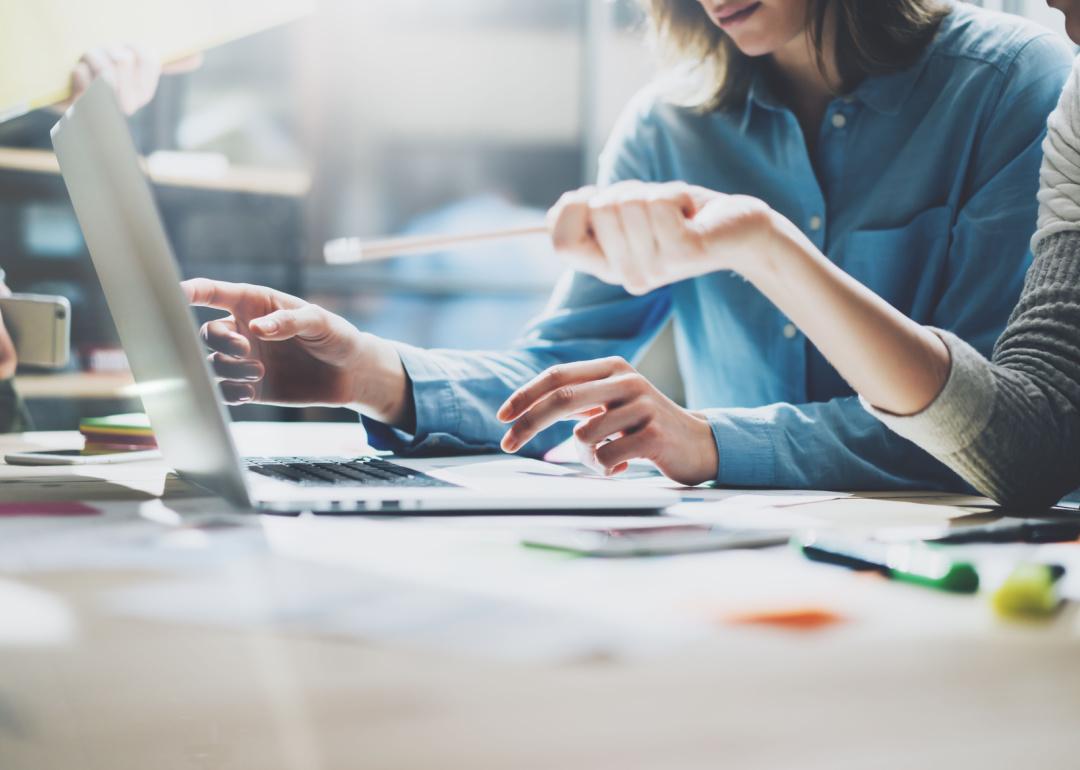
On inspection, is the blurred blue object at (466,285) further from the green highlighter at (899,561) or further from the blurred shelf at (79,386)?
the green highlighter at (899,561)

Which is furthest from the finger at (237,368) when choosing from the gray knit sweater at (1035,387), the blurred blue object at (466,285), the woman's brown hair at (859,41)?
the blurred blue object at (466,285)

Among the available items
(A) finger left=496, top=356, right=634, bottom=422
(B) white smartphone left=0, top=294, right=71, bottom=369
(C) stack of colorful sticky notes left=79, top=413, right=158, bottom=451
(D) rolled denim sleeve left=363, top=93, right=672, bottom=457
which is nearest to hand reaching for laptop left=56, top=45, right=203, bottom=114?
(B) white smartphone left=0, top=294, right=71, bottom=369

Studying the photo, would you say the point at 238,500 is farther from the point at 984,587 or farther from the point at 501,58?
the point at 501,58

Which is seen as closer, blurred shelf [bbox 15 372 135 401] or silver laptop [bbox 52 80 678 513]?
silver laptop [bbox 52 80 678 513]

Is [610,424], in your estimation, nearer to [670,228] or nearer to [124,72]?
[670,228]

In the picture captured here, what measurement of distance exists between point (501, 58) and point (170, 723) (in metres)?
3.63

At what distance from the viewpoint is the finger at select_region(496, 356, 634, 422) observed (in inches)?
30.0

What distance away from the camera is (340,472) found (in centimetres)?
72

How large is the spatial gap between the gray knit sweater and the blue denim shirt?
5.5 inches

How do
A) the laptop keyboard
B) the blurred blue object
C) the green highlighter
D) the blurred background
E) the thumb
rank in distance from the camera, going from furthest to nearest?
the blurred blue object, the blurred background, the thumb, the laptop keyboard, the green highlighter

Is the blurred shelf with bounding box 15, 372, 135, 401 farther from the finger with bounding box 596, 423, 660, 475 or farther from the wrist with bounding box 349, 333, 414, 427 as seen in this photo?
the finger with bounding box 596, 423, 660, 475

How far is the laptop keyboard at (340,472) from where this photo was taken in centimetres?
67

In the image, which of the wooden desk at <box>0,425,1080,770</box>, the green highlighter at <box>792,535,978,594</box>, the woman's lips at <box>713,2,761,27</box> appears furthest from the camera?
the woman's lips at <box>713,2,761,27</box>

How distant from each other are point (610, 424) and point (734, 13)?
0.53 m
